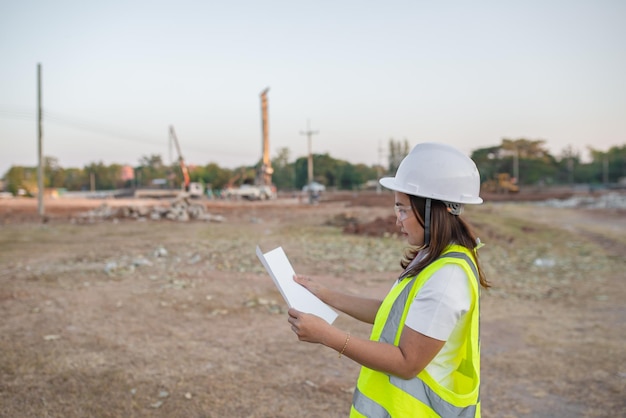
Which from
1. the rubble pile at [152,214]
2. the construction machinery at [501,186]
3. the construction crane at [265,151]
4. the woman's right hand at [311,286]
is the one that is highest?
the construction crane at [265,151]

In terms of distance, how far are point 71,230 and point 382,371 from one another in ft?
50.4

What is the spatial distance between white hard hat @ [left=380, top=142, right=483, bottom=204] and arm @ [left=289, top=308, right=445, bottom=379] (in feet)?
1.40

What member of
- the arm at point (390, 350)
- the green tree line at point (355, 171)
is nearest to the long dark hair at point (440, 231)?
the arm at point (390, 350)

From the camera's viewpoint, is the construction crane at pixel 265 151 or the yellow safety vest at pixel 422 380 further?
the construction crane at pixel 265 151

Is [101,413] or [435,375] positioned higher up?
[435,375]

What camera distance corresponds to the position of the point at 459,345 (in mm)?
1489

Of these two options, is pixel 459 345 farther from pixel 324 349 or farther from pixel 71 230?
pixel 71 230

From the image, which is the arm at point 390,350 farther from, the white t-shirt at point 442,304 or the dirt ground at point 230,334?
the dirt ground at point 230,334

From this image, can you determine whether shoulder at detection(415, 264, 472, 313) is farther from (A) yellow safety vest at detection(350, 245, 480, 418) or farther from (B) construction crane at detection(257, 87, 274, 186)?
(B) construction crane at detection(257, 87, 274, 186)

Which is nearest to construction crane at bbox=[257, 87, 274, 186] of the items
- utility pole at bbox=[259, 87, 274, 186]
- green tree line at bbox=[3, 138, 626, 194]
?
utility pole at bbox=[259, 87, 274, 186]

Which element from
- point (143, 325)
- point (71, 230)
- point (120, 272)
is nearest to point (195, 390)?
point (143, 325)

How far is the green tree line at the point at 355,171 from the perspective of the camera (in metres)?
63.1

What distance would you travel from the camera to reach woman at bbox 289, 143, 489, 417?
1.38 m

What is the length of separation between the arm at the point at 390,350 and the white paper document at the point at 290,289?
22 centimetres
